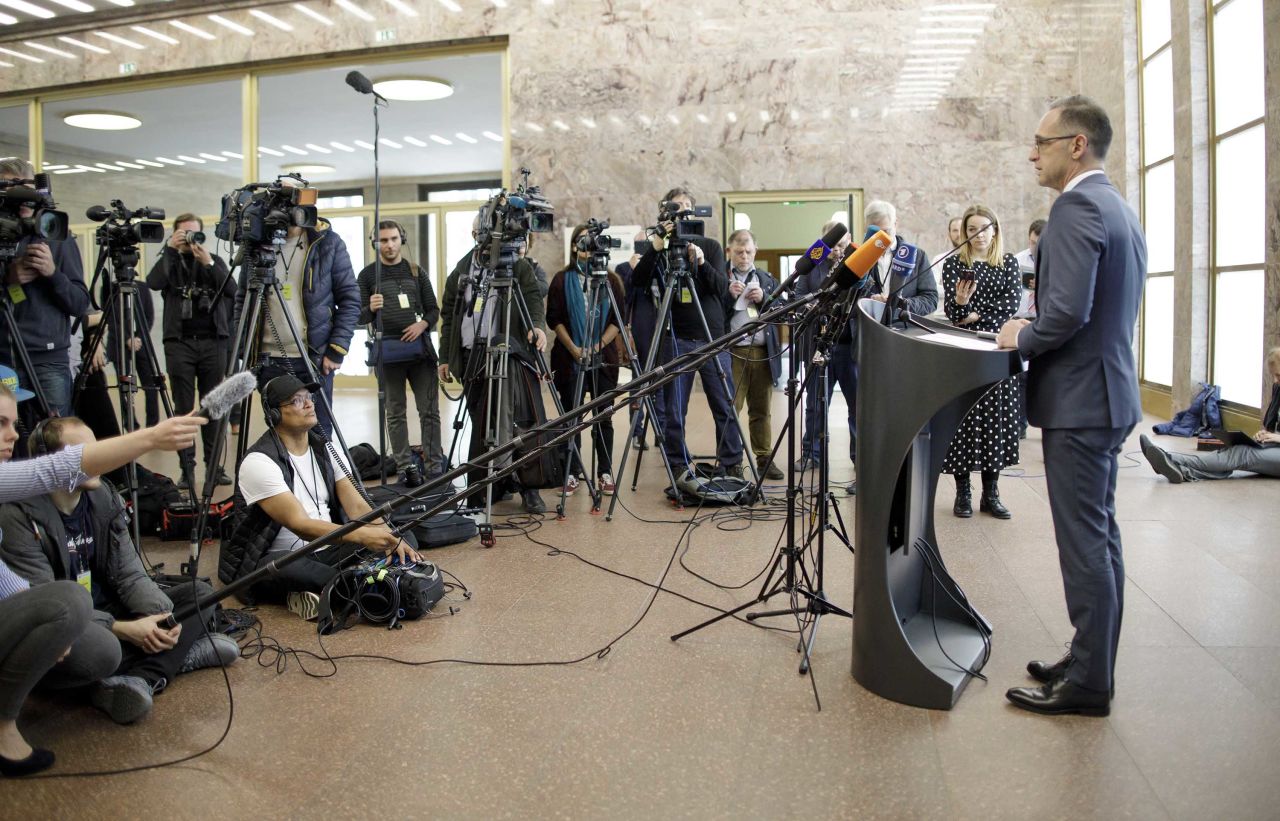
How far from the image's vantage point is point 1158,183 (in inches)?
340

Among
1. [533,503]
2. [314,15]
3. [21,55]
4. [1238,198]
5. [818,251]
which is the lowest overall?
[533,503]

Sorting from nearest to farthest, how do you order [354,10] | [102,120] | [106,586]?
[106,586]
[354,10]
[102,120]

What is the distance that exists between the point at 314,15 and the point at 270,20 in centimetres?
55

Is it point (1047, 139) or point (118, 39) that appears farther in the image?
point (118, 39)

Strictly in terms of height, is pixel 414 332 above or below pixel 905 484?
above

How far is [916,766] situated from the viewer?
2230mm

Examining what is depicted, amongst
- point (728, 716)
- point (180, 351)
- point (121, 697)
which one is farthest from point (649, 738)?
point (180, 351)

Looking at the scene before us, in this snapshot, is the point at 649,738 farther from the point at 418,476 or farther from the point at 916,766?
the point at 418,476

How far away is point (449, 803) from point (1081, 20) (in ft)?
31.4

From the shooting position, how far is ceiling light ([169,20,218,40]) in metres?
11.3

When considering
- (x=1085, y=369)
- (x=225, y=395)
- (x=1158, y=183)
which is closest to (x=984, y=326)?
(x=1085, y=369)

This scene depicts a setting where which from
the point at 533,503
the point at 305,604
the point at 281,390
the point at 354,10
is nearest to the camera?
the point at 305,604

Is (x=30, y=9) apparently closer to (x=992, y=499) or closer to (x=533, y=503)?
(x=533, y=503)

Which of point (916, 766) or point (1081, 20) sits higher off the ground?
point (1081, 20)
